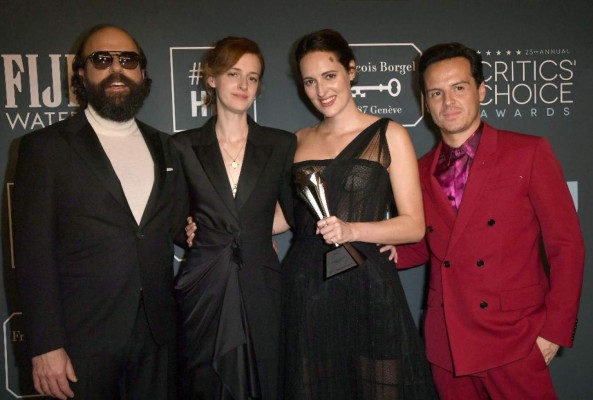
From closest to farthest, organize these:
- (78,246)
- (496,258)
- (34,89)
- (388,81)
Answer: (78,246)
(496,258)
(34,89)
(388,81)

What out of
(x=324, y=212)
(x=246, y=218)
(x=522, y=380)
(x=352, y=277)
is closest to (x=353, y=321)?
(x=352, y=277)

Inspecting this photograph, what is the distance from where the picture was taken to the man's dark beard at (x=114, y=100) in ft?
7.77

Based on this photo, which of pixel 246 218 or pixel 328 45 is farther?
pixel 328 45

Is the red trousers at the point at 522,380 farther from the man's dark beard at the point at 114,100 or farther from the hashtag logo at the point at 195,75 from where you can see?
the hashtag logo at the point at 195,75

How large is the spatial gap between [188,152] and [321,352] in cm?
108

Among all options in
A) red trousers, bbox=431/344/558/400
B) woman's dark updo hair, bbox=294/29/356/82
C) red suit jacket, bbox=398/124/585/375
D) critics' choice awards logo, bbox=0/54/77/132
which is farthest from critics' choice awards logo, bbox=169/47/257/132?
red trousers, bbox=431/344/558/400

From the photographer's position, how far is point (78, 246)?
2.20 m

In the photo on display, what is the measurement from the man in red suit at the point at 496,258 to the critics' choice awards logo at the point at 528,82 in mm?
1051

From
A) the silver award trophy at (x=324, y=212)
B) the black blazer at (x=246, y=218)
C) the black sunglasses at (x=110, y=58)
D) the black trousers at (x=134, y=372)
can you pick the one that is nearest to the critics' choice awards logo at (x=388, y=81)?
the black blazer at (x=246, y=218)

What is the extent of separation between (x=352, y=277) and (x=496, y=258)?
2.05ft

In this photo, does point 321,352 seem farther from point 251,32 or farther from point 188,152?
point 251,32

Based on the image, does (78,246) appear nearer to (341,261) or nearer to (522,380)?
(341,261)

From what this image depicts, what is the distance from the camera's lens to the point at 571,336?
7.47ft

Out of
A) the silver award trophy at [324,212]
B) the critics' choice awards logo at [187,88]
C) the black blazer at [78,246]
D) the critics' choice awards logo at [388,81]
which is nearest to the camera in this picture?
the black blazer at [78,246]
